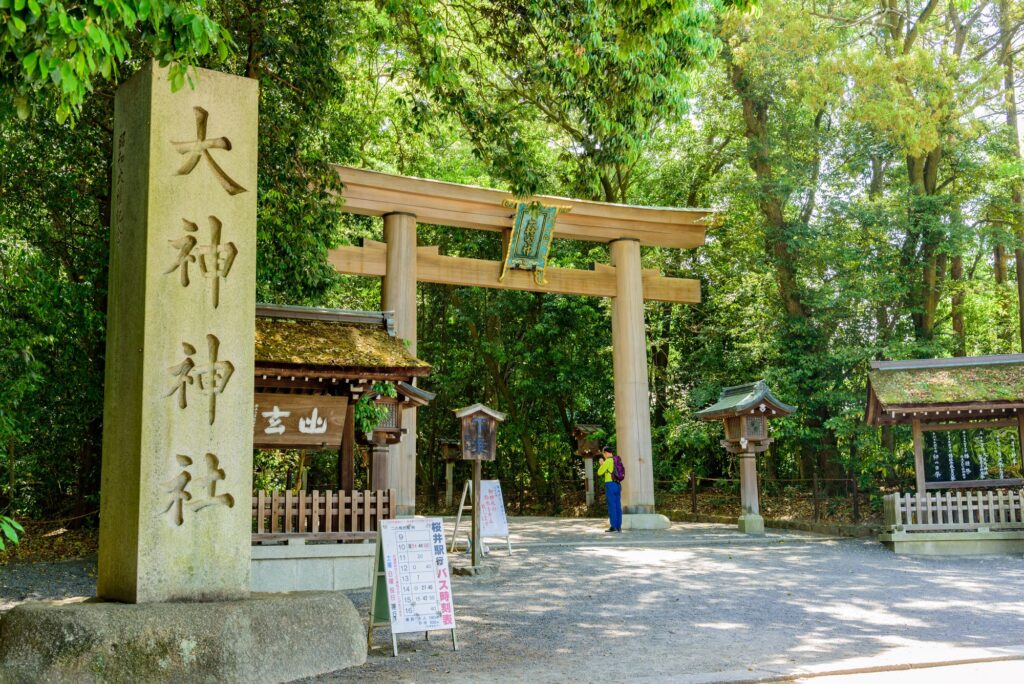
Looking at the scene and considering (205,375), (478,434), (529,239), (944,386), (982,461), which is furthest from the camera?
(529,239)

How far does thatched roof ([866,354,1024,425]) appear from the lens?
1241 cm

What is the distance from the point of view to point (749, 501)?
48.2 ft

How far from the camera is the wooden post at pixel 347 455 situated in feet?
34.0

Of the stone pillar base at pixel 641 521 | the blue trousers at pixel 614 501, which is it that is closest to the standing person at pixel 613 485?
the blue trousers at pixel 614 501

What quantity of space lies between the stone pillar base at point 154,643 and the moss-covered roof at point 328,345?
468 centimetres

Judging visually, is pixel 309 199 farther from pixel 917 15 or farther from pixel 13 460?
pixel 917 15

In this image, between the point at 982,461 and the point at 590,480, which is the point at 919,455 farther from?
the point at 590,480

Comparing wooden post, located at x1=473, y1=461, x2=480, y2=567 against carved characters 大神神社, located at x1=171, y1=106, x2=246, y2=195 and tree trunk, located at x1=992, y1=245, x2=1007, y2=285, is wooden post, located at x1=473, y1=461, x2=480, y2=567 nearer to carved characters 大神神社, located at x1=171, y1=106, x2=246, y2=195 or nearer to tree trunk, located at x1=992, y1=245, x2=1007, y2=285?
carved characters 大神神社, located at x1=171, y1=106, x2=246, y2=195

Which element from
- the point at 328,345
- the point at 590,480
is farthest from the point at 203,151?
the point at 590,480

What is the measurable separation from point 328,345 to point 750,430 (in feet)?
25.9

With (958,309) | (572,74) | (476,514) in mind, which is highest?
(572,74)

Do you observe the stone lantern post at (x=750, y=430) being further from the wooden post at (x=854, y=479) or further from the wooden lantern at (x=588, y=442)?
the wooden lantern at (x=588, y=442)

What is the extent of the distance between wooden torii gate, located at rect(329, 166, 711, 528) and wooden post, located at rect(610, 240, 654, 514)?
0.02 m

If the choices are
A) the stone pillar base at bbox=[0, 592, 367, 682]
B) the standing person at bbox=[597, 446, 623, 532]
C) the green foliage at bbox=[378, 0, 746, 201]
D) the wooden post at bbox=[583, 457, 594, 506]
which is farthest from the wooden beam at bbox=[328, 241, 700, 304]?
the stone pillar base at bbox=[0, 592, 367, 682]
